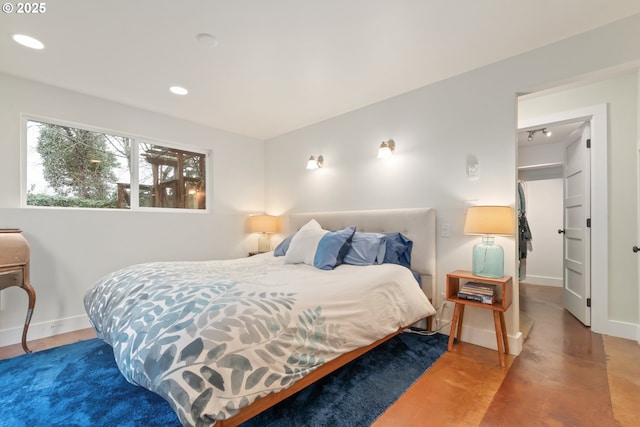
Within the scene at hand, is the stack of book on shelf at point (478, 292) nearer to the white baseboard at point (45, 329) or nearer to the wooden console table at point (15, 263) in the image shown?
the wooden console table at point (15, 263)

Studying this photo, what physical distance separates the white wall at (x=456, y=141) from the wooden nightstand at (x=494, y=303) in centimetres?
12

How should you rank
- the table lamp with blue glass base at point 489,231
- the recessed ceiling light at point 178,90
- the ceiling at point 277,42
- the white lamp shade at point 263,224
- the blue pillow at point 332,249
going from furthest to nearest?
the white lamp shade at point 263,224 → the recessed ceiling light at point 178,90 → the blue pillow at point 332,249 → the table lamp with blue glass base at point 489,231 → the ceiling at point 277,42

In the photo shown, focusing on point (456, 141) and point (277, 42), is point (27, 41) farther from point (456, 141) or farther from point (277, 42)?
point (456, 141)

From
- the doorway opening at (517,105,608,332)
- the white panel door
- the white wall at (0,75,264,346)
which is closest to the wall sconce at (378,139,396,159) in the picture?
the doorway opening at (517,105,608,332)

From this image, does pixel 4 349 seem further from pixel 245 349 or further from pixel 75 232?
pixel 245 349

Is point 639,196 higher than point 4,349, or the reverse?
point 639,196

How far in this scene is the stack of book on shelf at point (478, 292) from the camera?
7.34 ft

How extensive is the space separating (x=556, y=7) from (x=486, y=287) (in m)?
2.01

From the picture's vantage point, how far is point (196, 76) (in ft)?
8.80

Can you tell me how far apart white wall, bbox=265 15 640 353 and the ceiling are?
5.1 inches

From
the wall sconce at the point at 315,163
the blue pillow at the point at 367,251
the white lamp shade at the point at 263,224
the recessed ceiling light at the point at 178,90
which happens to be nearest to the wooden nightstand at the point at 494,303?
the blue pillow at the point at 367,251

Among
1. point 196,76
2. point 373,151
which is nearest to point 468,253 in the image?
point 373,151

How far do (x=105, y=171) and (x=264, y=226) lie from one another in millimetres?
2024

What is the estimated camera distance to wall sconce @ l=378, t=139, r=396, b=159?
122 inches
